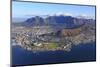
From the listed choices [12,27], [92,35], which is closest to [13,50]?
[12,27]

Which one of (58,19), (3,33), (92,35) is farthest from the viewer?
(92,35)

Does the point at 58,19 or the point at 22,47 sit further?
the point at 58,19

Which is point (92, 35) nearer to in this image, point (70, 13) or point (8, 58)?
point (70, 13)

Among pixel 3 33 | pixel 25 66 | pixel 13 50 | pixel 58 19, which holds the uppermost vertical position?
pixel 58 19

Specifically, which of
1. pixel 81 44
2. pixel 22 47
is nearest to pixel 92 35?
pixel 81 44

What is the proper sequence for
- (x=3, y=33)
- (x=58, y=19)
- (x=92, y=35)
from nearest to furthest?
(x=3, y=33)
(x=58, y=19)
(x=92, y=35)

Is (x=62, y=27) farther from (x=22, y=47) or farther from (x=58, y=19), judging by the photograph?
(x=22, y=47)

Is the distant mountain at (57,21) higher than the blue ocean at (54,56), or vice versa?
the distant mountain at (57,21)

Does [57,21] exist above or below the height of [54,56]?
above

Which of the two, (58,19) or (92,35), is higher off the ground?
(58,19)

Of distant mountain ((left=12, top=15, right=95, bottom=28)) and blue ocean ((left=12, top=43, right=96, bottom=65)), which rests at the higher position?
distant mountain ((left=12, top=15, right=95, bottom=28))
